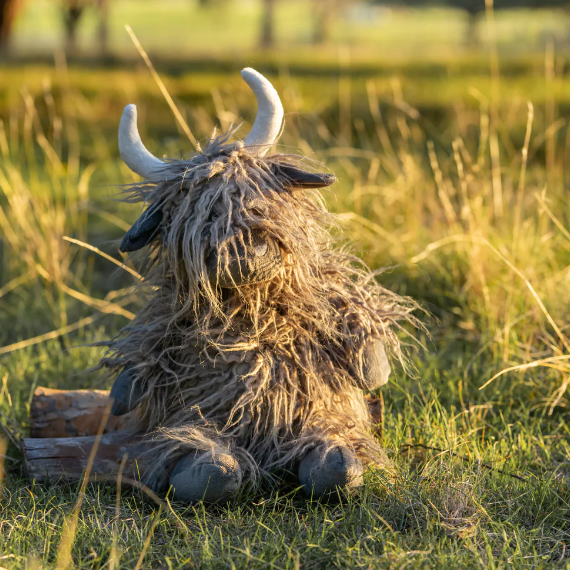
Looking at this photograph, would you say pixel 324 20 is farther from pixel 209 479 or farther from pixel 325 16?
pixel 209 479

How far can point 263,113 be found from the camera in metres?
1.73

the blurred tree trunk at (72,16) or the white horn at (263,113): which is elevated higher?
the blurred tree trunk at (72,16)

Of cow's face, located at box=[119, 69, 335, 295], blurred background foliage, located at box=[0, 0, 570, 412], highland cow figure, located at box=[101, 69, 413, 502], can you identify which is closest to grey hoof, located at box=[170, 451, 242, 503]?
highland cow figure, located at box=[101, 69, 413, 502]

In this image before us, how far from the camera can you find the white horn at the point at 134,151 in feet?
5.72

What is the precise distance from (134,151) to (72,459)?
2.87 ft

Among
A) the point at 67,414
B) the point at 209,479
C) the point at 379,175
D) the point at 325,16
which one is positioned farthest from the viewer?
the point at 325,16

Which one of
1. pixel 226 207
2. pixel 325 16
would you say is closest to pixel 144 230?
pixel 226 207

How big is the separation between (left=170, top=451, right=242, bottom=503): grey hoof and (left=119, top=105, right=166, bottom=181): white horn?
0.74 m

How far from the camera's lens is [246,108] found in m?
5.72

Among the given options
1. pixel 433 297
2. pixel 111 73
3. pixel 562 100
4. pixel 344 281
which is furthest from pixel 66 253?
pixel 562 100

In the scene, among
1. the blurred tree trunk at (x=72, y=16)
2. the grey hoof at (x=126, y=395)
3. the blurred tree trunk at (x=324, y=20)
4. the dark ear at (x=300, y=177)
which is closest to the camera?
the dark ear at (x=300, y=177)

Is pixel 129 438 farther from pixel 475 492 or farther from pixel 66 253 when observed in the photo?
pixel 66 253

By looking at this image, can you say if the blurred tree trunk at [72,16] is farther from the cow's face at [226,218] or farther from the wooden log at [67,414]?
the cow's face at [226,218]

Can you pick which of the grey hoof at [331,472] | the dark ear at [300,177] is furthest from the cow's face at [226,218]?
the grey hoof at [331,472]
